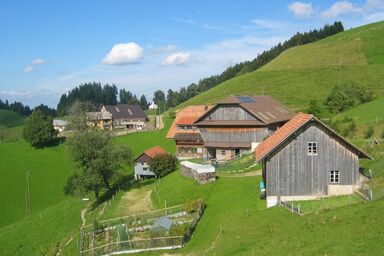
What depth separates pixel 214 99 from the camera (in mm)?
122250

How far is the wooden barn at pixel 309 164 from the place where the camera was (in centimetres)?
3212

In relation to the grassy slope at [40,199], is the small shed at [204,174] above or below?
above

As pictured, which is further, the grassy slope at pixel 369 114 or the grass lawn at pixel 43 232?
the grassy slope at pixel 369 114

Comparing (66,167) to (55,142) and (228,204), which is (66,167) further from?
(228,204)

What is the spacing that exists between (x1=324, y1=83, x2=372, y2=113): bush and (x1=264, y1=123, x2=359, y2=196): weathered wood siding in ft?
147

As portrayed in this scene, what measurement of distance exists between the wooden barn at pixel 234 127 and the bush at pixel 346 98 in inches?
652

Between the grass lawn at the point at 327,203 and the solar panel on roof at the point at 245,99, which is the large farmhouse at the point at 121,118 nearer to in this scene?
the solar panel on roof at the point at 245,99

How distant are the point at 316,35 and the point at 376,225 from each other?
554 ft

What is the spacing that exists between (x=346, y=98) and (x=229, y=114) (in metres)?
26.2

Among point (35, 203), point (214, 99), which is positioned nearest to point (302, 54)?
point (214, 99)

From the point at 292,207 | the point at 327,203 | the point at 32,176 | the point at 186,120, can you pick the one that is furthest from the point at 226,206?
the point at 32,176

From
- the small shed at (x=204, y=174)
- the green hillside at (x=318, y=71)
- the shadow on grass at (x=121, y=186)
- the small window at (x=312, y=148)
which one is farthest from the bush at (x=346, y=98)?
the small window at (x=312, y=148)

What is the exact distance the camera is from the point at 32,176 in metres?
79.1

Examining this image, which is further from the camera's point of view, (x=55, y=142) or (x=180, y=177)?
(x=55, y=142)
